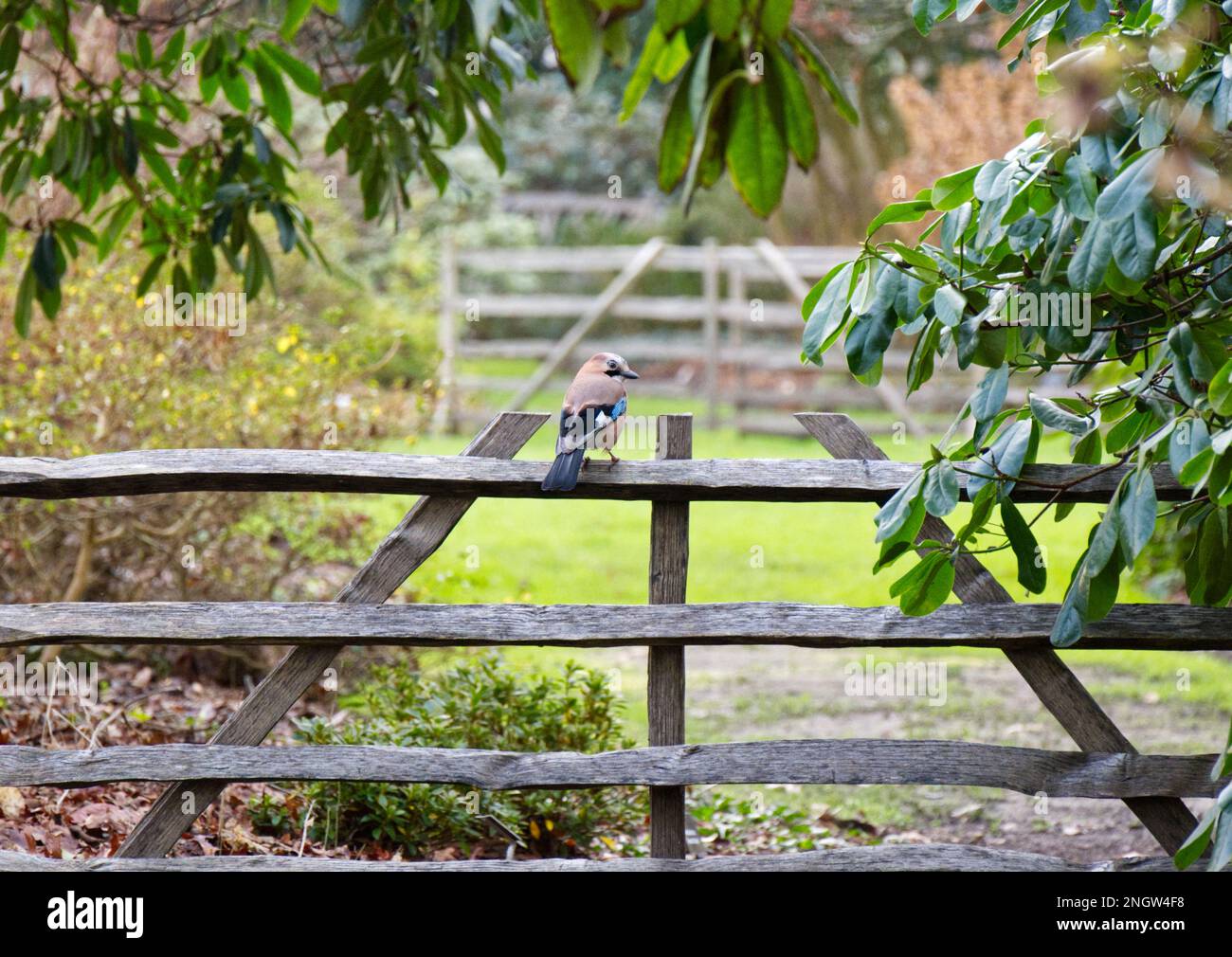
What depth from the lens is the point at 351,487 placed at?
135 inches

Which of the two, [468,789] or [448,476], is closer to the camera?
[448,476]

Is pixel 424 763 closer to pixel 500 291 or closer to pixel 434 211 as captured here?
pixel 434 211

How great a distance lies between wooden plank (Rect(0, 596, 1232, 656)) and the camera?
3.40m

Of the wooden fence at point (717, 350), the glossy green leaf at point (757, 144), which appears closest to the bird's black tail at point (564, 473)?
the glossy green leaf at point (757, 144)

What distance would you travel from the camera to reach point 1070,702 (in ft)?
11.2

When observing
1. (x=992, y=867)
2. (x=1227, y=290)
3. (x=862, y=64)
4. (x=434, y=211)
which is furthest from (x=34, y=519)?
(x=862, y=64)

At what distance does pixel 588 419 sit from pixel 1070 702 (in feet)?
5.03

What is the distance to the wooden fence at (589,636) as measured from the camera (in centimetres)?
337
